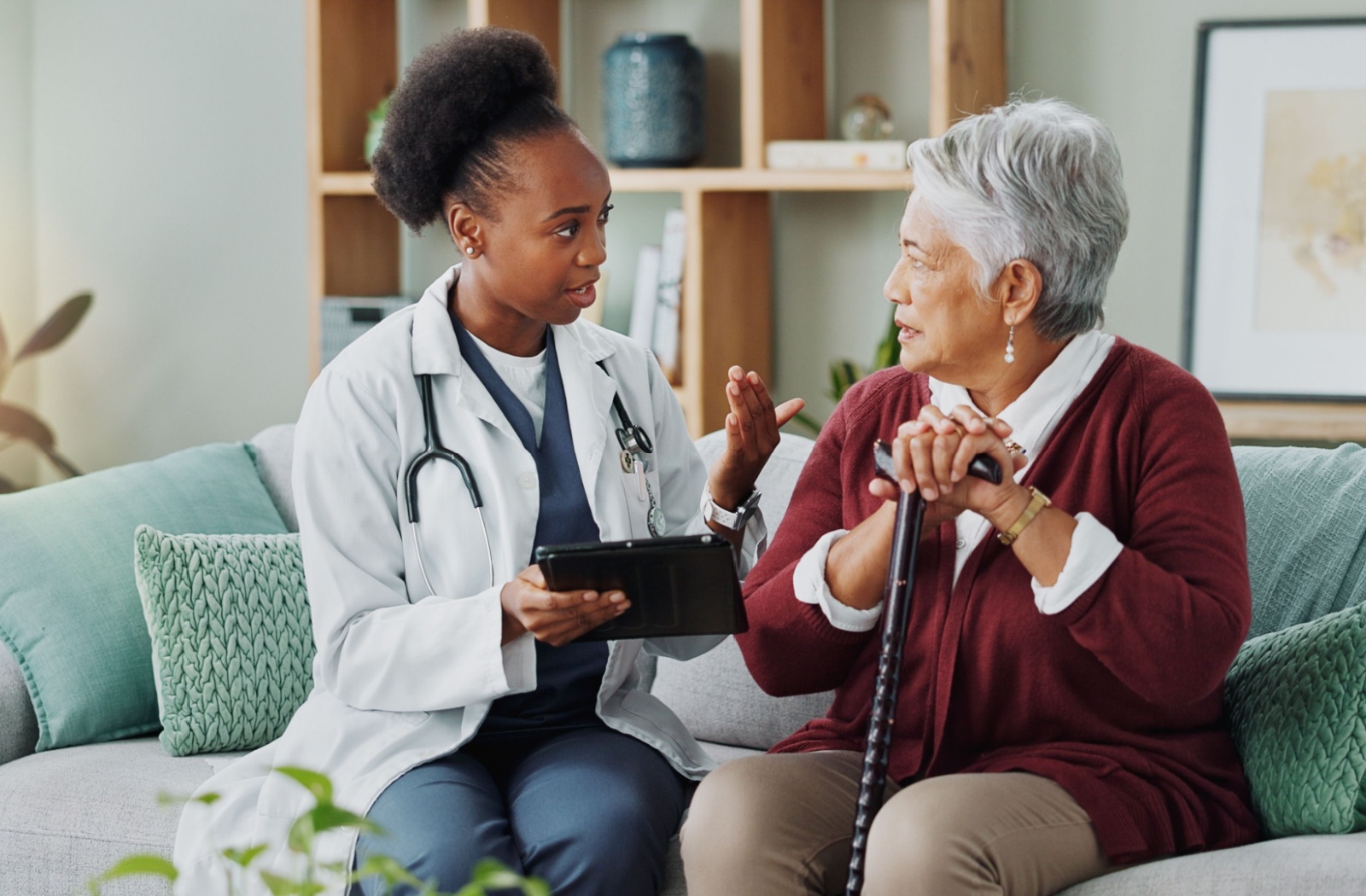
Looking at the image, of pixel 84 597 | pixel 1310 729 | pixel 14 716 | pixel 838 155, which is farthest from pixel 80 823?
pixel 838 155

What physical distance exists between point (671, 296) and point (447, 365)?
1521mm

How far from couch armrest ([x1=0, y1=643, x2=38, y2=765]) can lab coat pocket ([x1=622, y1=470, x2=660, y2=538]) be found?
0.96 metres

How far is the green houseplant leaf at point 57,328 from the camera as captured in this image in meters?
3.68

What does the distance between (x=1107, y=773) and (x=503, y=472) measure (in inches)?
31.0

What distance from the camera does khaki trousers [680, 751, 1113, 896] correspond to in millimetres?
1522

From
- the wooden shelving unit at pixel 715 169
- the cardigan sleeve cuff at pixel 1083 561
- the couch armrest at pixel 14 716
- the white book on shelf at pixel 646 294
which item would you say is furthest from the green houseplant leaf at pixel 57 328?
the cardigan sleeve cuff at pixel 1083 561

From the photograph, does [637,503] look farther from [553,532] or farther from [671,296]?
[671,296]

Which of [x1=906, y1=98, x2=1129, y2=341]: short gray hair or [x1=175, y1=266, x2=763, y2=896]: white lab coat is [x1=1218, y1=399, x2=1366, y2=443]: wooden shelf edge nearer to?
[x1=906, y1=98, x2=1129, y2=341]: short gray hair

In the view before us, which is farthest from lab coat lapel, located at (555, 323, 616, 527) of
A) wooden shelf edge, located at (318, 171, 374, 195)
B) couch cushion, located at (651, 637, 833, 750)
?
wooden shelf edge, located at (318, 171, 374, 195)

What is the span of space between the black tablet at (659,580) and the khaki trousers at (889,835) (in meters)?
0.18

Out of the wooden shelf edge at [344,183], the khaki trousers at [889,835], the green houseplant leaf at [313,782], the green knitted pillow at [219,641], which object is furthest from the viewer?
the wooden shelf edge at [344,183]

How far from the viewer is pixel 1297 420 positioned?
9.57 ft

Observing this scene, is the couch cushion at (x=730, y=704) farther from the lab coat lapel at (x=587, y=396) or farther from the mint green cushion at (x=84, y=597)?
the mint green cushion at (x=84, y=597)

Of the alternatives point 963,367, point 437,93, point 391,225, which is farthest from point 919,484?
point 391,225
